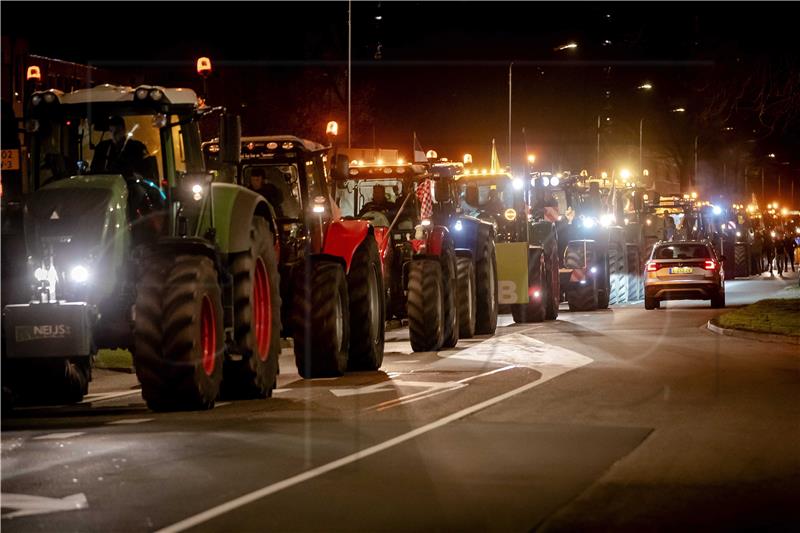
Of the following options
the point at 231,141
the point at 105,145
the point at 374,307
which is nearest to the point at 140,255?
the point at 105,145

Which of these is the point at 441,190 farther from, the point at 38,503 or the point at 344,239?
the point at 38,503

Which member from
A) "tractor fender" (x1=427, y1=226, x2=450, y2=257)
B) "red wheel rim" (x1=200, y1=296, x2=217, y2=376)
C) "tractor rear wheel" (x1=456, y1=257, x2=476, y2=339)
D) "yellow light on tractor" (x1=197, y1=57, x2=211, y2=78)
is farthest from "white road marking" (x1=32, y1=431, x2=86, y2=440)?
"tractor rear wheel" (x1=456, y1=257, x2=476, y2=339)

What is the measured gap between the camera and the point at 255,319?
659 inches

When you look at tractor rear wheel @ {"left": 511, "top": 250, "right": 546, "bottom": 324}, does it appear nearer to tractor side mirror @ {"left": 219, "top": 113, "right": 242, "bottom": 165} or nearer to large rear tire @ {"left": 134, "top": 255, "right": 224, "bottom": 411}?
tractor side mirror @ {"left": 219, "top": 113, "right": 242, "bottom": 165}

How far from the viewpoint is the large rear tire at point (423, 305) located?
79.2 ft

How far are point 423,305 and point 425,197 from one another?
2162 mm

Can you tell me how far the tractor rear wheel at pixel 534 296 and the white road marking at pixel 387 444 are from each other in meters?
9.91

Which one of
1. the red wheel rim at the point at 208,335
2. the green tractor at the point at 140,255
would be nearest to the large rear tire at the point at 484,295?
the green tractor at the point at 140,255

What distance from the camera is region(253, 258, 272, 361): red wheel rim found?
16969mm

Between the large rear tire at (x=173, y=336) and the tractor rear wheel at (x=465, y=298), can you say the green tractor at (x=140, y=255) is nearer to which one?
the large rear tire at (x=173, y=336)

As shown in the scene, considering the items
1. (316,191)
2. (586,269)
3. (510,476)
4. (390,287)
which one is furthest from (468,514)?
(586,269)

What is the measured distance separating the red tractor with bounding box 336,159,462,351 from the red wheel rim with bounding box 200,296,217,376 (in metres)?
8.61

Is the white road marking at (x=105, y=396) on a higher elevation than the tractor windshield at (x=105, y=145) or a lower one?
lower

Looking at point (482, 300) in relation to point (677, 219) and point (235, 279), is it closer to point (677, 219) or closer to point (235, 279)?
point (235, 279)
